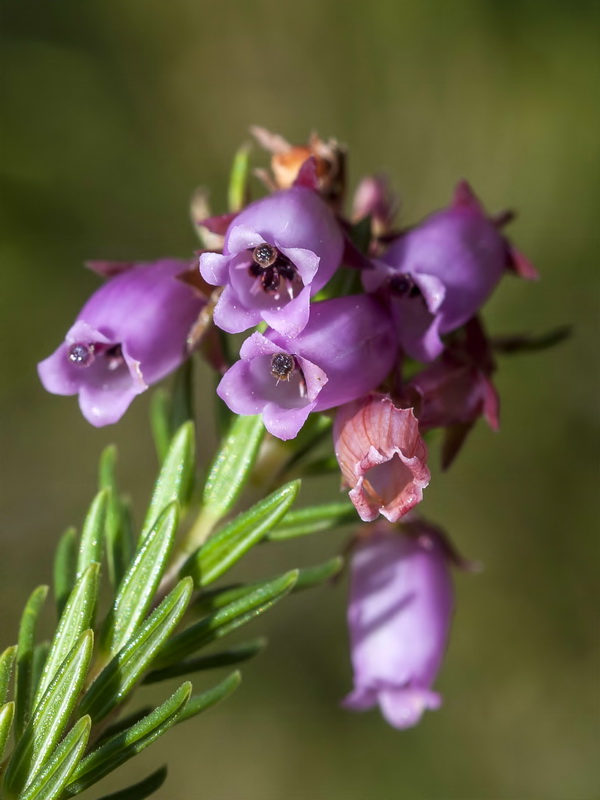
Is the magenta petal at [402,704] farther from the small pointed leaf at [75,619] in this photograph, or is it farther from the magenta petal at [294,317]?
the magenta petal at [294,317]

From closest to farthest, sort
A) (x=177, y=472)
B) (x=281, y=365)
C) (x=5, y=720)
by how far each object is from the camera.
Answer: (x=5, y=720), (x=281, y=365), (x=177, y=472)

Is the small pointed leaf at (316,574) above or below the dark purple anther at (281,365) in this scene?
below

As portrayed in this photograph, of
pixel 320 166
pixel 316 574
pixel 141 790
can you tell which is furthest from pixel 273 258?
pixel 141 790

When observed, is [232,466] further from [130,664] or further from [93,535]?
[130,664]

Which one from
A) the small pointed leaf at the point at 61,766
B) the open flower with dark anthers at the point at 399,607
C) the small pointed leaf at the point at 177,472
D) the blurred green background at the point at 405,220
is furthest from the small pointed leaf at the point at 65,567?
the blurred green background at the point at 405,220

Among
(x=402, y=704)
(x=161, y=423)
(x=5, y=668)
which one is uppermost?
(x=5, y=668)

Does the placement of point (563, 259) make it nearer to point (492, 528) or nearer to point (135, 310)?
point (492, 528)
